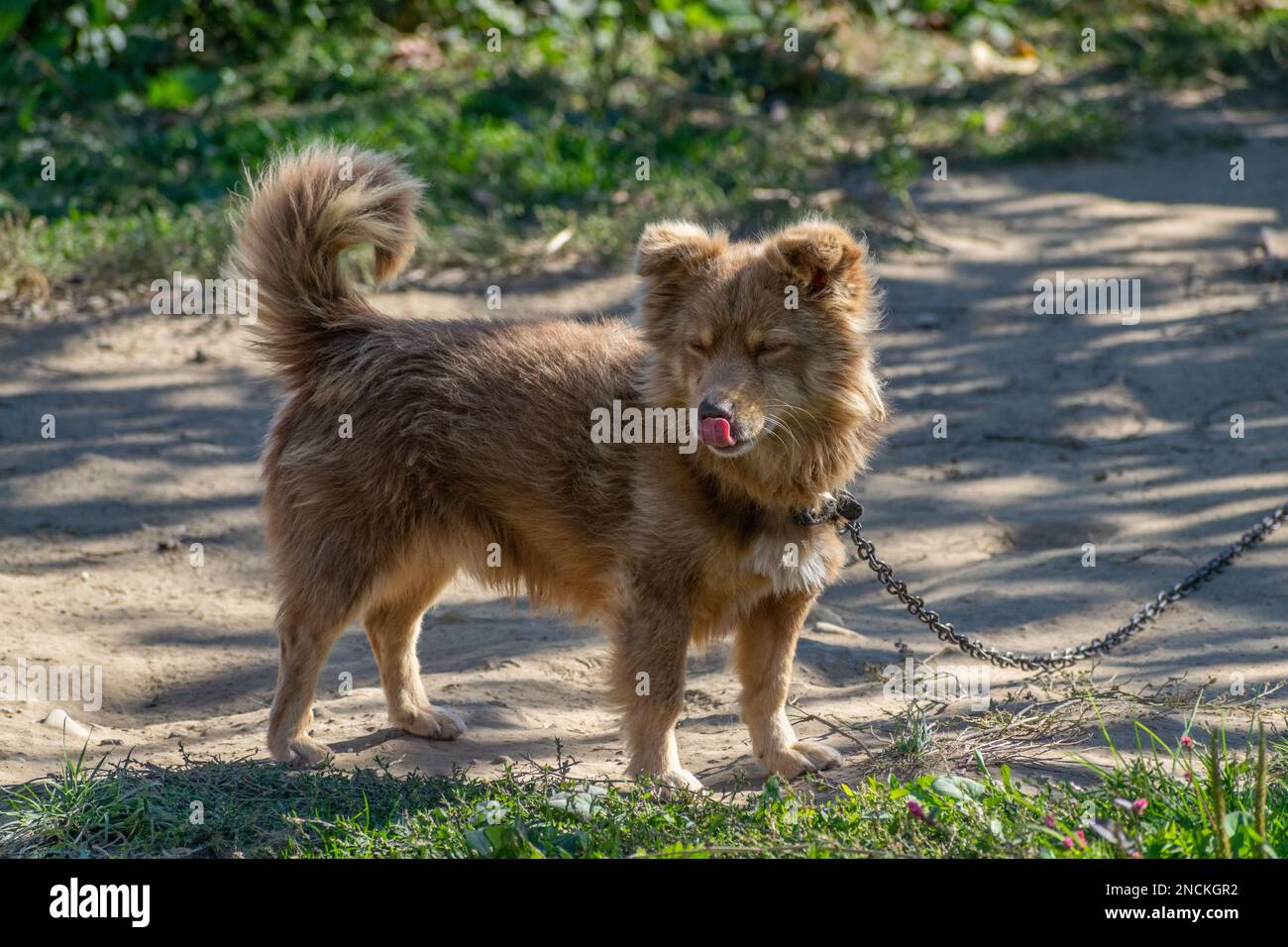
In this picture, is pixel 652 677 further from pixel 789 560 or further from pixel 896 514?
pixel 896 514

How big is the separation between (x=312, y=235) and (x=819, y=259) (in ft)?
6.41

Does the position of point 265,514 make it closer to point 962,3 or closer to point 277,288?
point 277,288

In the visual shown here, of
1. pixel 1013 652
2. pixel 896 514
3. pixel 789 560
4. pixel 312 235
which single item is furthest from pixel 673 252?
pixel 896 514

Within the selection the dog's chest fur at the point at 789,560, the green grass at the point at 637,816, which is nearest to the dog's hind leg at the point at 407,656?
the green grass at the point at 637,816

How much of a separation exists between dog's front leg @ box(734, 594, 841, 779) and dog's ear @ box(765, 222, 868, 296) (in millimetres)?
1131

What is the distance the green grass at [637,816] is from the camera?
154 inches

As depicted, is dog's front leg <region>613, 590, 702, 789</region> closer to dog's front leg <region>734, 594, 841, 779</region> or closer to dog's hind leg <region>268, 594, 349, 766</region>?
dog's front leg <region>734, 594, 841, 779</region>

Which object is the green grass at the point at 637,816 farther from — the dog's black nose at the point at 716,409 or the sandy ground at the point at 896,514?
the dog's black nose at the point at 716,409

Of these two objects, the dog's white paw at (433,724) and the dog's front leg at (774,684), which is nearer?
the dog's front leg at (774,684)

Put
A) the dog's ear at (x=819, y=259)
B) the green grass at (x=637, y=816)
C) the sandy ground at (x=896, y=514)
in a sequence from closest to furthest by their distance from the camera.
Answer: the green grass at (x=637, y=816), the dog's ear at (x=819, y=259), the sandy ground at (x=896, y=514)

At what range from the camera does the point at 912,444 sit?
8164 millimetres

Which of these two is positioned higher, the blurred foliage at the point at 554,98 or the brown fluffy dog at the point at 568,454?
the blurred foliage at the point at 554,98

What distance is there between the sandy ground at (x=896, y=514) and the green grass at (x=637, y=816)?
515 mm

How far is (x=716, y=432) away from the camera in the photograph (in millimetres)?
4520
